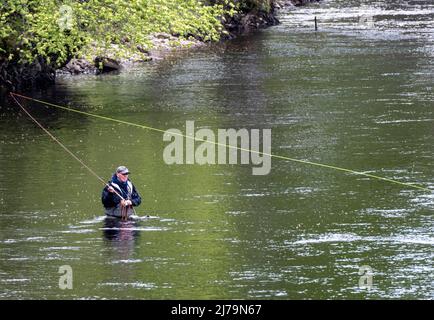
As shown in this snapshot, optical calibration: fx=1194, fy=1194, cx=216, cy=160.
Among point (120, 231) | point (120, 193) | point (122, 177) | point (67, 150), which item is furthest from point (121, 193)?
point (67, 150)

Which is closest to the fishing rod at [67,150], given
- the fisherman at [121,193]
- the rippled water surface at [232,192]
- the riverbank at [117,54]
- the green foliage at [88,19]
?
the fisherman at [121,193]

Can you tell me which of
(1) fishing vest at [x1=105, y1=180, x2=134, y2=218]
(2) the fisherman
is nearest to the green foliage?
(1) fishing vest at [x1=105, y1=180, x2=134, y2=218]

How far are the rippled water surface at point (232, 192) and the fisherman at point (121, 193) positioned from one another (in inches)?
19.5

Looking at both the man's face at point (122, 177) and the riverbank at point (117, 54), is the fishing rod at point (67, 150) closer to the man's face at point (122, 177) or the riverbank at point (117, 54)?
the man's face at point (122, 177)

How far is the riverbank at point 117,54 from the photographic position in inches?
1833

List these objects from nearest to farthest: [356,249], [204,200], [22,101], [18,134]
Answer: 1. [356,249]
2. [204,200]
3. [18,134]
4. [22,101]

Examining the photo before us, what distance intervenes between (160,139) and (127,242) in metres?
13.8

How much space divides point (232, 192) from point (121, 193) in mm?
4488

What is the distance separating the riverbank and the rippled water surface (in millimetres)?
1488

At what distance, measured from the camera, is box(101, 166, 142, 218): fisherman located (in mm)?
27078

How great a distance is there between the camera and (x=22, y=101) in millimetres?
49125

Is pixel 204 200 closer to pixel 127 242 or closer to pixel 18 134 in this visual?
pixel 127 242
